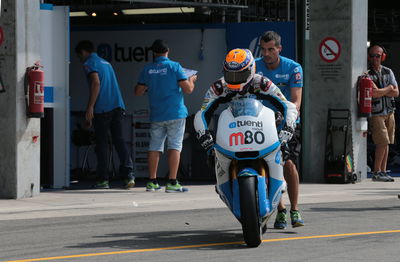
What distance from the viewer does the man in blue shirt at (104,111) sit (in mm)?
14406

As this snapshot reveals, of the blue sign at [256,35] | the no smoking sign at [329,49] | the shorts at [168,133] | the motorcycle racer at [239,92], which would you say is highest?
the blue sign at [256,35]

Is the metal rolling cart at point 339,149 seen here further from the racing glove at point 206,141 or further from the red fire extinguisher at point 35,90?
the racing glove at point 206,141

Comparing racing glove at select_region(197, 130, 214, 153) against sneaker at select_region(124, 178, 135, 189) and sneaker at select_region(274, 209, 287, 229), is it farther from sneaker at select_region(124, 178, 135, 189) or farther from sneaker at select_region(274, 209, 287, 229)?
sneaker at select_region(124, 178, 135, 189)

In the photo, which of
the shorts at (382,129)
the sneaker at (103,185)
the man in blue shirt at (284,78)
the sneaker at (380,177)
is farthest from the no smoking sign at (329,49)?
the man in blue shirt at (284,78)

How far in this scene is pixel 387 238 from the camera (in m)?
8.83

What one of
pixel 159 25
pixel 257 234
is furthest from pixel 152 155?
pixel 257 234

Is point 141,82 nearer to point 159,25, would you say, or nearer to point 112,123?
point 112,123

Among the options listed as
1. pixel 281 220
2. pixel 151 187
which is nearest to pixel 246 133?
pixel 281 220

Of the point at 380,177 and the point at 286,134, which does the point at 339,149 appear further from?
the point at 286,134

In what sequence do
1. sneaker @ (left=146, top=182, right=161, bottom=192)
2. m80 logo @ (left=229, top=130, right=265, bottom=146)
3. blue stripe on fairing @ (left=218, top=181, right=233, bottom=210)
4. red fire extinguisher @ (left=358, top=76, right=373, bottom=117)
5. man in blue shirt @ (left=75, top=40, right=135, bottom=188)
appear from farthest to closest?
red fire extinguisher @ (left=358, top=76, right=373, bottom=117) → man in blue shirt @ (left=75, top=40, right=135, bottom=188) → sneaker @ (left=146, top=182, right=161, bottom=192) → blue stripe on fairing @ (left=218, top=181, right=233, bottom=210) → m80 logo @ (left=229, top=130, right=265, bottom=146)

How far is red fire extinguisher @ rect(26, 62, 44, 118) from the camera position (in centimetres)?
1263

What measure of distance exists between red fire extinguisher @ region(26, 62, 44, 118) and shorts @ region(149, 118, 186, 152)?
178cm

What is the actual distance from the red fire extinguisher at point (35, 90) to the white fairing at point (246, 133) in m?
4.69

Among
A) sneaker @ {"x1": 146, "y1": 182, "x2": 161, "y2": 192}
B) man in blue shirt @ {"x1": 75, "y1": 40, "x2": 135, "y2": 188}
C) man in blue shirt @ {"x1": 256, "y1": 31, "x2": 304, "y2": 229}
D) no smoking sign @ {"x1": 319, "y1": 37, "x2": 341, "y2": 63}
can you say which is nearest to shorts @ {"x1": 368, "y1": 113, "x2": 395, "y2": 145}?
no smoking sign @ {"x1": 319, "y1": 37, "x2": 341, "y2": 63}
